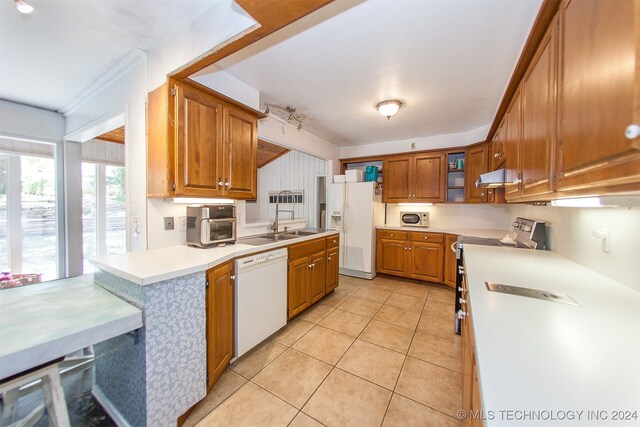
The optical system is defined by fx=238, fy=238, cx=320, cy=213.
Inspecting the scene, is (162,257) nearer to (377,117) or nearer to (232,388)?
(232,388)

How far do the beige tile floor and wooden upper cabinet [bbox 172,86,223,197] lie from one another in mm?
1530

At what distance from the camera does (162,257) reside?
5.57ft

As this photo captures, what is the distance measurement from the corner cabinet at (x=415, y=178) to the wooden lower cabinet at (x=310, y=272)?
5.49ft

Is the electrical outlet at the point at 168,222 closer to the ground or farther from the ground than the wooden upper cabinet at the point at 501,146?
closer to the ground

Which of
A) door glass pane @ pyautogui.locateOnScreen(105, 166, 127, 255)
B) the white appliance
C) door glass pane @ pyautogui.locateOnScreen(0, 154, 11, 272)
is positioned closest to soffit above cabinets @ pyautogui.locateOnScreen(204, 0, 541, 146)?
the white appliance

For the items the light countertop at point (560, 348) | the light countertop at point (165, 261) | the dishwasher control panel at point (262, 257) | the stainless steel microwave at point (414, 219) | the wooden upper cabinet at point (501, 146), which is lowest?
the dishwasher control panel at point (262, 257)

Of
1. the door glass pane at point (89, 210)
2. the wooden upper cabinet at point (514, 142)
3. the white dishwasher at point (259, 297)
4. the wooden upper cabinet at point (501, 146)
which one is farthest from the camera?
the door glass pane at point (89, 210)

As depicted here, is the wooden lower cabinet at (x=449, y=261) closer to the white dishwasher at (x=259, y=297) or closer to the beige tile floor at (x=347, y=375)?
the beige tile floor at (x=347, y=375)

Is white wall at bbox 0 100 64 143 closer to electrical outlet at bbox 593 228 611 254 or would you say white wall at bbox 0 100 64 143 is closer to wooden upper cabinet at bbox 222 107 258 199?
wooden upper cabinet at bbox 222 107 258 199

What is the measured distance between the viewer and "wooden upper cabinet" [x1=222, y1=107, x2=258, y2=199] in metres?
2.20

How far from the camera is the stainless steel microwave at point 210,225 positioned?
2.02 m

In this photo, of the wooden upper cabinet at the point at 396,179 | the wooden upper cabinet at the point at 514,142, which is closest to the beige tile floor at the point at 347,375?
the wooden upper cabinet at the point at 514,142

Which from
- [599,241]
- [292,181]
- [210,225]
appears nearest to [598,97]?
[599,241]

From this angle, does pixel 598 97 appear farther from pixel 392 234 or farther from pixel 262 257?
pixel 392 234
